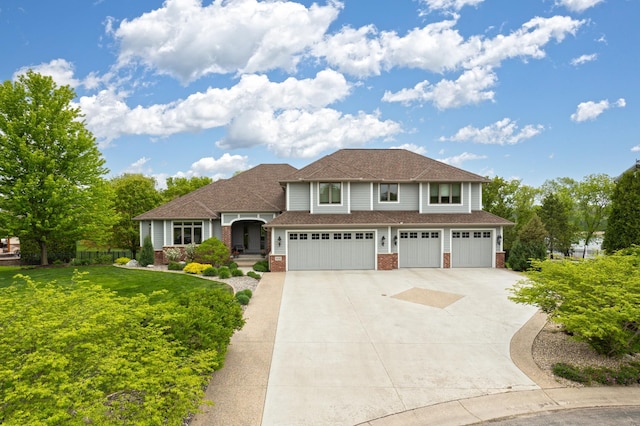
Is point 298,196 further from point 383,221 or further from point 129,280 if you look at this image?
point 129,280

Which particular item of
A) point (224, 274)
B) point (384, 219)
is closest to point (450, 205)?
point (384, 219)

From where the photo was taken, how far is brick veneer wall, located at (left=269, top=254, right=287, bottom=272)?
1739cm

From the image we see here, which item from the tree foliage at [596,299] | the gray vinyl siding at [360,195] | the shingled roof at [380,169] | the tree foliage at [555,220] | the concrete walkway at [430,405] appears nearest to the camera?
the concrete walkway at [430,405]

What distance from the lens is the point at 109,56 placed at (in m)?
17.3

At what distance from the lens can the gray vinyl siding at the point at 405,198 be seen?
19.5 m

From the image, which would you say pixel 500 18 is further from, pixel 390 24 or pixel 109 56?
pixel 109 56

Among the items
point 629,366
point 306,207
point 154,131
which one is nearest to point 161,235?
point 306,207

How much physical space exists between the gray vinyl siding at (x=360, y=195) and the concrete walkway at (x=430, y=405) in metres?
12.1

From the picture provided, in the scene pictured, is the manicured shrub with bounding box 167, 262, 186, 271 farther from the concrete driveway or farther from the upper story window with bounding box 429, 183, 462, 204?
the upper story window with bounding box 429, 183, 462, 204

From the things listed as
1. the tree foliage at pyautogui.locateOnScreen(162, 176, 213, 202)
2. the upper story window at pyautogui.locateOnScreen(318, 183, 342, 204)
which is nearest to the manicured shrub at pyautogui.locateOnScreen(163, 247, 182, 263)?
the upper story window at pyautogui.locateOnScreen(318, 183, 342, 204)

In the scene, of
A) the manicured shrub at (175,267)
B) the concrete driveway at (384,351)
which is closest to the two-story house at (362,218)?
the manicured shrub at (175,267)

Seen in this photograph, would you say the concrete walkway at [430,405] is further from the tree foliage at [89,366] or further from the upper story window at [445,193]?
the upper story window at [445,193]

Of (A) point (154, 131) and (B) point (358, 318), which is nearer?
(B) point (358, 318)

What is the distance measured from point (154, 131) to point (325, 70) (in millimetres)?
17011
